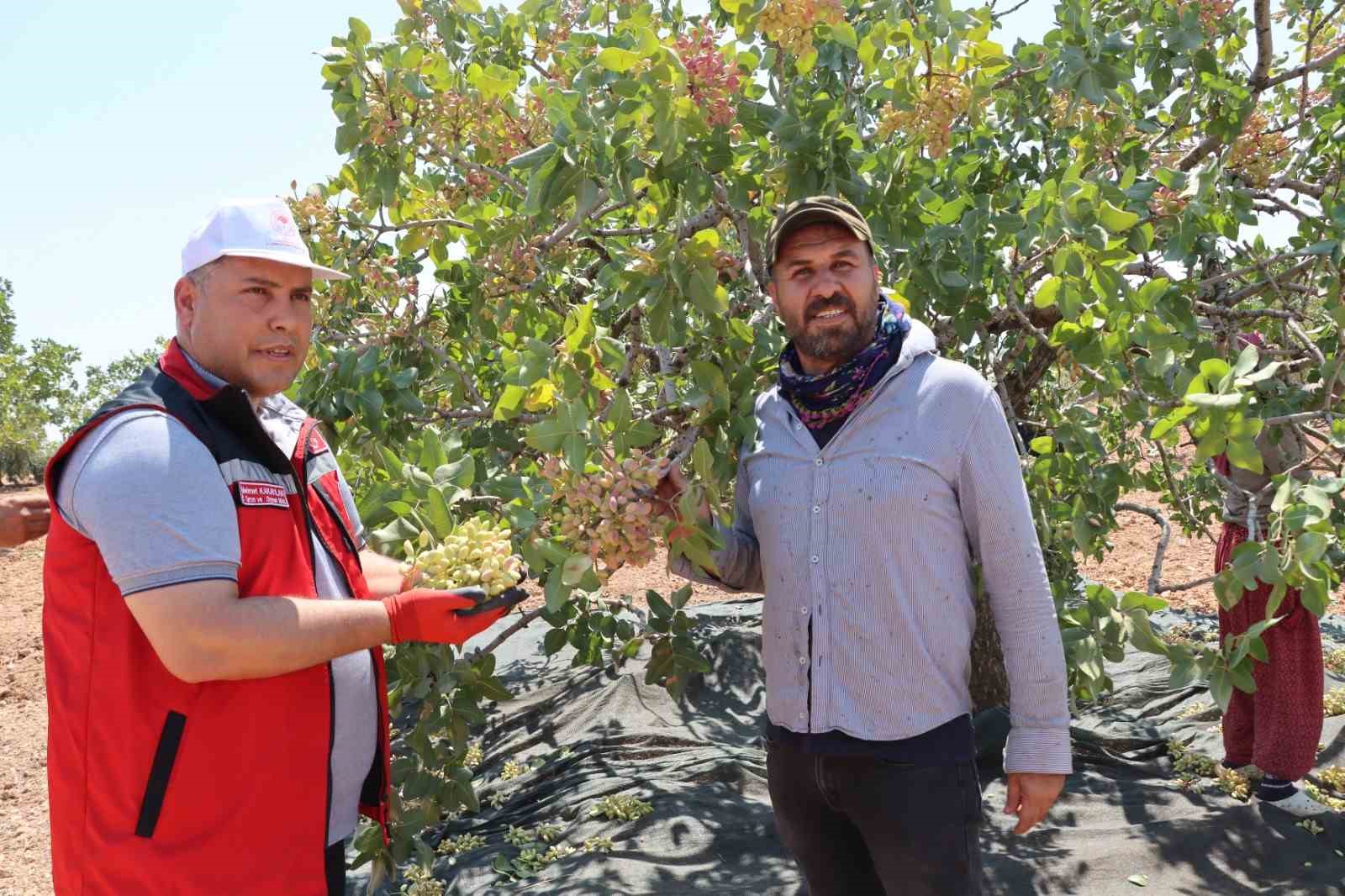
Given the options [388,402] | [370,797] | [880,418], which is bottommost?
[370,797]

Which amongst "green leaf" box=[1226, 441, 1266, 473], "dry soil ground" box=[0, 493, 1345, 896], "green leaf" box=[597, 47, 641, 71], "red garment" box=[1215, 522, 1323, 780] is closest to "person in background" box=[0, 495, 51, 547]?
"green leaf" box=[597, 47, 641, 71]

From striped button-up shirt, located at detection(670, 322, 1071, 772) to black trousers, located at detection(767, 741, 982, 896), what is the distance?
78 mm

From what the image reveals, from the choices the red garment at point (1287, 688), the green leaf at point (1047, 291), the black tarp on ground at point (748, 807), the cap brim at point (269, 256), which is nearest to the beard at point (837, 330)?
the green leaf at point (1047, 291)

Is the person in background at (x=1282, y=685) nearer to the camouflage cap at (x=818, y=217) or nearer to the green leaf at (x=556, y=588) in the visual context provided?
the camouflage cap at (x=818, y=217)

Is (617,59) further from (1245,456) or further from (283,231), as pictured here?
(1245,456)

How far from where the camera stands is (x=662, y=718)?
17.7ft

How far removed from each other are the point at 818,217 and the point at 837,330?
220 mm

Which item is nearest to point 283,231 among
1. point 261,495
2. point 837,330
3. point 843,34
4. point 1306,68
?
point 261,495

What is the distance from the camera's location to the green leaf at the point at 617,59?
5.71 feet

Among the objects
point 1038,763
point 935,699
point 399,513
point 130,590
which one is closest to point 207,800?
point 130,590

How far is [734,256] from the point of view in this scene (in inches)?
105

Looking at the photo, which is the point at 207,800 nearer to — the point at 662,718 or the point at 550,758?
the point at 550,758

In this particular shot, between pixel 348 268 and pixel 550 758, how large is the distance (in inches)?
107

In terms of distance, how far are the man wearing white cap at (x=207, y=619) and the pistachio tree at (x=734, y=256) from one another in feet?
0.83
